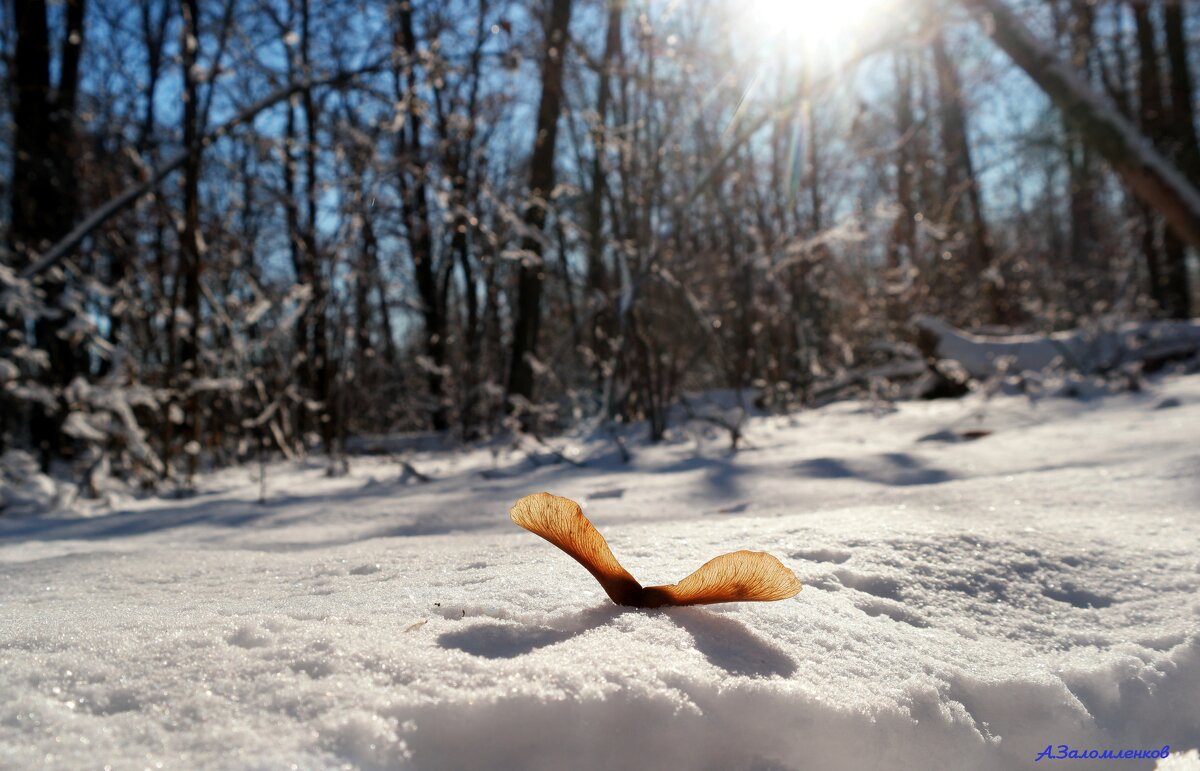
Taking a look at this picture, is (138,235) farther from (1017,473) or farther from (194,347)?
(1017,473)

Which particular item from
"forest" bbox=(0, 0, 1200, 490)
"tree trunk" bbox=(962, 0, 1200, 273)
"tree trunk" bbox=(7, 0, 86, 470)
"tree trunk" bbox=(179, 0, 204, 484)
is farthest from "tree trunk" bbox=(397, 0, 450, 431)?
"tree trunk" bbox=(962, 0, 1200, 273)

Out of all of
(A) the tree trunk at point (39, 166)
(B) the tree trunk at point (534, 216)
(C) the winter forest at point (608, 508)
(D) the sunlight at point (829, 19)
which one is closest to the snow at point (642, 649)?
(C) the winter forest at point (608, 508)

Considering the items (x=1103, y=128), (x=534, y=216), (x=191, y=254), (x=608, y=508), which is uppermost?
(x=534, y=216)

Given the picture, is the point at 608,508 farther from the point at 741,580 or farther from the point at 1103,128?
the point at 1103,128

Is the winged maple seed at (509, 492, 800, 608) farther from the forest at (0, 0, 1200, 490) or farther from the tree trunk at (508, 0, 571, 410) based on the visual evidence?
the tree trunk at (508, 0, 571, 410)

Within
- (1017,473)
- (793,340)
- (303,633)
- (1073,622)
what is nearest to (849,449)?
(1017,473)

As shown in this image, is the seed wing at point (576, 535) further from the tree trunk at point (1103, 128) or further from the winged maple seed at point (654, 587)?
the tree trunk at point (1103, 128)

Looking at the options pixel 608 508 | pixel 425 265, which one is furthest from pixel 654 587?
pixel 425 265
